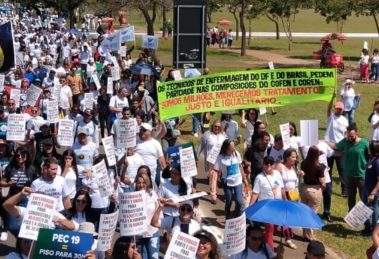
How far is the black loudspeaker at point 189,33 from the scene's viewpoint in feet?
56.9

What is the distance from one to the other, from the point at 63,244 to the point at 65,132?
5.92 metres

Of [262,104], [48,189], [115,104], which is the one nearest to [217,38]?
[115,104]

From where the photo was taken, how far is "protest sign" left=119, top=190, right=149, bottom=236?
7.74 meters

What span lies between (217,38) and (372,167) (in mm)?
43962

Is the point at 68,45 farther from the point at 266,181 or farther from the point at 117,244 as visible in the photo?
the point at 117,244

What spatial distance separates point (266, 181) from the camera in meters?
9.84

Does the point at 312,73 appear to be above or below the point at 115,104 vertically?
above

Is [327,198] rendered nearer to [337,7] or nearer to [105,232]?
[105,232]

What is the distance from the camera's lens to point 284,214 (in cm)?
774

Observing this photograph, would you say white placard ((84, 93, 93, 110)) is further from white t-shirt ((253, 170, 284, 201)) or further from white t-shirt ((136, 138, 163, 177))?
white t-shirt ((253, 170, 284, 201))

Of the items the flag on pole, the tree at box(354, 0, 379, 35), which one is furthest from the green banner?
the tree at box(354, 0, 379, 35)

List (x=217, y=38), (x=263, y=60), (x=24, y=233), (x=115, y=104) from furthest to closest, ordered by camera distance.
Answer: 1. (x=217, y=38)
2. (x=263, y=60)
3. (x=115, y=104)
4. (x=24, y=233)

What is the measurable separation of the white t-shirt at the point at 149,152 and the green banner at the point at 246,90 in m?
1.12

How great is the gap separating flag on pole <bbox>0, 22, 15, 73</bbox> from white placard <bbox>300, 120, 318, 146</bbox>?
750cm
